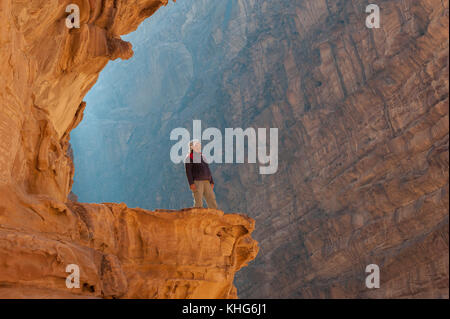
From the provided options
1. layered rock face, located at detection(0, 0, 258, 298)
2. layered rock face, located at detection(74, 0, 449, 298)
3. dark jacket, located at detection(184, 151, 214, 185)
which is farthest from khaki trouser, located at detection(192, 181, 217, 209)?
layered rock face, located at detection(74, 0, 449, 298)

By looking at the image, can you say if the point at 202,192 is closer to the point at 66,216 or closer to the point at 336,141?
the point at 66,216

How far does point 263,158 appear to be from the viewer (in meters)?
33.0

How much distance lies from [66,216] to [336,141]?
22540 millimetres

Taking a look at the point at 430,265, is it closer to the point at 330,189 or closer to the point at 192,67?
the point at 330,189

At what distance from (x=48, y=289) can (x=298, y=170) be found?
2505 cm

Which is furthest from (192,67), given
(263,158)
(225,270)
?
(225,270)

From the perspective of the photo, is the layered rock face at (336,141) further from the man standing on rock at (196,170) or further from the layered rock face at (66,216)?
the man standing on rock at (196,170)

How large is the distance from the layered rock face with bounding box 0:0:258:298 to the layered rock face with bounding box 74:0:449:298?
14.7 m

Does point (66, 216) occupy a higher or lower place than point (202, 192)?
lower

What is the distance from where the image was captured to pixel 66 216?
8.29 metres

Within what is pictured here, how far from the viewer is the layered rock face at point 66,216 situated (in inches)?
277

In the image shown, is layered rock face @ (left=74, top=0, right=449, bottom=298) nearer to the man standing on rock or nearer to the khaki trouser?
the khaki trouser

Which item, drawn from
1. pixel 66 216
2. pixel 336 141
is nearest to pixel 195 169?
pixel 66 216

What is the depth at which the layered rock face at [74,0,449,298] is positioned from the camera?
24.4 meters
